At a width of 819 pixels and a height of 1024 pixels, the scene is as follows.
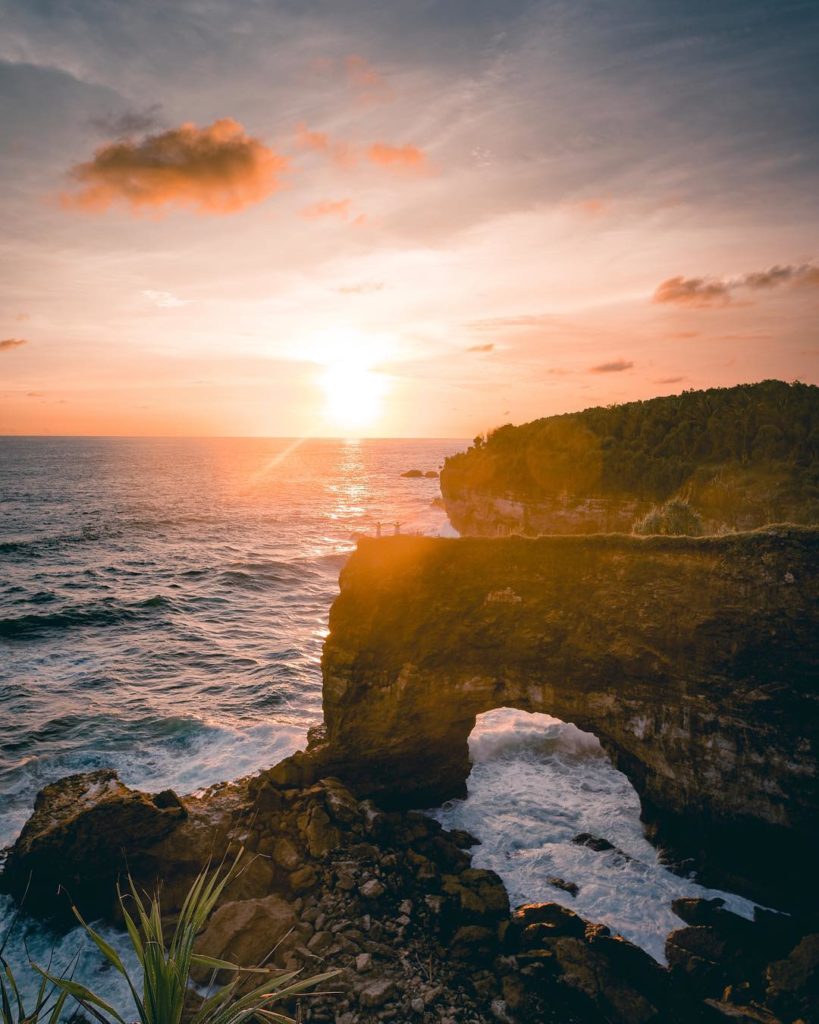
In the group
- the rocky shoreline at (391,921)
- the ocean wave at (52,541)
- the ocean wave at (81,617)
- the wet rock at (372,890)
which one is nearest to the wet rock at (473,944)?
the rocky shoreline at (391,921)

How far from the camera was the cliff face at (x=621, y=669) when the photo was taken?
15516 mm

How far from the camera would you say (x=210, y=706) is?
27.9 m

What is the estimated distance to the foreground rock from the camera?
15492 millimetres

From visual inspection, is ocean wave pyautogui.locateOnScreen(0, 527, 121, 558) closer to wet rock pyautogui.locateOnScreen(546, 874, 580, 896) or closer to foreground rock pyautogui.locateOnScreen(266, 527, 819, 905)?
foreground rock pyautogui.locateOnScreen(266, 527, 819, 905)

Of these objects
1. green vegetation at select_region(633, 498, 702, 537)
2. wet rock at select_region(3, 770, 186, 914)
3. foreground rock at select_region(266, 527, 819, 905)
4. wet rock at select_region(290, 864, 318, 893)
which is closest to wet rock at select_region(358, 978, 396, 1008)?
wet rock at select_region(290, 864, 318, 893)

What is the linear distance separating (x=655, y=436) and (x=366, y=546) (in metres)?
39.1

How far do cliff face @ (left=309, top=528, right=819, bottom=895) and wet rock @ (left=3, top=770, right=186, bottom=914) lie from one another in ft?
17.2

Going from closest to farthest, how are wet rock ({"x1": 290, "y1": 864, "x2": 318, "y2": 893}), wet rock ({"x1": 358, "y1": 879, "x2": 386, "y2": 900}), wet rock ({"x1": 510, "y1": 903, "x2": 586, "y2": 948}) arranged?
1. wet rock ({"x1": 510, "y1": 903, "x2": 586, "y2": 948})
2. wet rock ({"x1": 358, "y1": 879, "x2": 386, "y2": 900})
3. wet rock ({"x1": 290, "y1": 864, "x2": 318, "y2": 893})

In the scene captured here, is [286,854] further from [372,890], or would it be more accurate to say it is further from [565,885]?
[565,885]

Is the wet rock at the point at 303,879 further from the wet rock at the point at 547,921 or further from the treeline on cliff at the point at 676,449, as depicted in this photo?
the treeline on cliff at the point at 676,449

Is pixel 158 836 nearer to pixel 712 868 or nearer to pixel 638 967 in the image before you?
pixel 638 967

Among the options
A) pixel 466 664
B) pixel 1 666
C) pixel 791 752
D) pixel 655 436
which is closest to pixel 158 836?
pixel 466 664

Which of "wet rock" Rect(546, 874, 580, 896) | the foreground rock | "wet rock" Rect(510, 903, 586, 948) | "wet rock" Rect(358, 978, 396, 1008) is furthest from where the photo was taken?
"wet rock" Rect(546, 874, 580, 896)

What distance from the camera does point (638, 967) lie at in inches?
524
